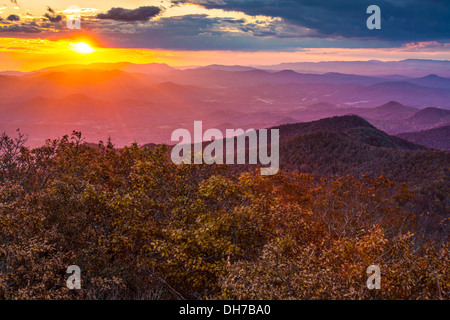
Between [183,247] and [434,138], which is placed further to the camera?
[434,138]

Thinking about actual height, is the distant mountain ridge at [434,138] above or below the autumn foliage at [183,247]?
below

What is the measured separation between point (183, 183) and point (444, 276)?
410 inches

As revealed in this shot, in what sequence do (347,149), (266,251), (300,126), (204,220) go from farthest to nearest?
(300,126)
(347,149)
(204,220)
(266,251)

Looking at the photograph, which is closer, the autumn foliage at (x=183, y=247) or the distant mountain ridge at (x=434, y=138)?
the autumn foliage at (x=183, y=247)

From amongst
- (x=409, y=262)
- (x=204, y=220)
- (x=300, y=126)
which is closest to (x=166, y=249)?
(x=204, y=220)

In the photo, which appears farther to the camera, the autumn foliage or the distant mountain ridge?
the distant mountain ridge

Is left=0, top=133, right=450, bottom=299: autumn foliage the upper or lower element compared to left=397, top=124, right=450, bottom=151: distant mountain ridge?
upper

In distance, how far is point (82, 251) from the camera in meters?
11.1

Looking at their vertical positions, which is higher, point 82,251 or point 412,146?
point 82,251

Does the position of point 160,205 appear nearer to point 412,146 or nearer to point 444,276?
point 444,276

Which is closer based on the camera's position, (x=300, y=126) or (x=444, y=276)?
(x=444, y=276)

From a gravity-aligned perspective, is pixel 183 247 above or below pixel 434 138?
above
